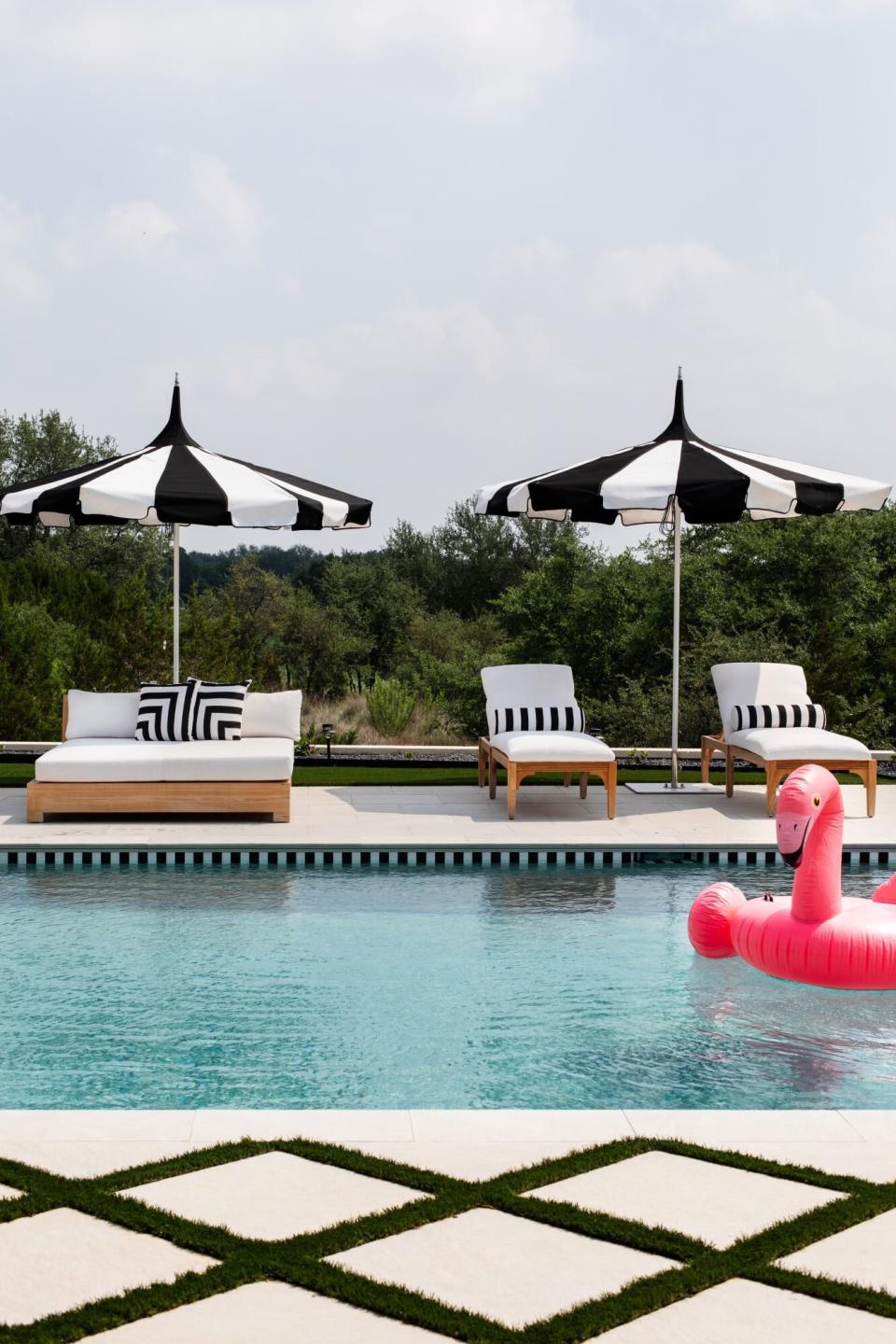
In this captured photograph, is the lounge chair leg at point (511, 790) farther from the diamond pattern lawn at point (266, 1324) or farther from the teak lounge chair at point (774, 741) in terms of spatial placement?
the diamond pattern lawn at point (266, 1324)

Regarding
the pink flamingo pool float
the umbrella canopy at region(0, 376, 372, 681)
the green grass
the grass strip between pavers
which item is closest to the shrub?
the green grass

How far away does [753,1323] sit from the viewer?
261 cm

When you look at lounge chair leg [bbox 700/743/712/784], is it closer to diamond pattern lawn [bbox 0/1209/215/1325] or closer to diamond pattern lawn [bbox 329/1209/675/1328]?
diamond pattern lawn [bbox 329/1209/675/1328]

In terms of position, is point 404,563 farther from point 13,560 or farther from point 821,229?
point 821,229

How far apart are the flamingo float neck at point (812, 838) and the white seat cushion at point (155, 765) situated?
14.2ft

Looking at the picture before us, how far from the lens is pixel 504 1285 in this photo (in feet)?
9.04

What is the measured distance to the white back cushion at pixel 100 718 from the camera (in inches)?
388

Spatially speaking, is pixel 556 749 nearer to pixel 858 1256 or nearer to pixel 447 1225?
pixel 447 1225

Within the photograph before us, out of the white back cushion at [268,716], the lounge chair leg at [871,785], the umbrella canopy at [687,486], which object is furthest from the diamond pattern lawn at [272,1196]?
the white back cushion at [268,716]

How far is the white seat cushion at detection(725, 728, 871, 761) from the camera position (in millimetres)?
9211

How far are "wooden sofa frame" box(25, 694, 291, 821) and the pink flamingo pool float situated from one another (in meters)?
4.12

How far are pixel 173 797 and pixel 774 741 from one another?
3.96 metres

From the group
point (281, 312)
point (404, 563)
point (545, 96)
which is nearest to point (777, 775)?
point (545, 96)

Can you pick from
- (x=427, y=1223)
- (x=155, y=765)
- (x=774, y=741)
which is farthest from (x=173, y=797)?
(x=427, y=1223)
